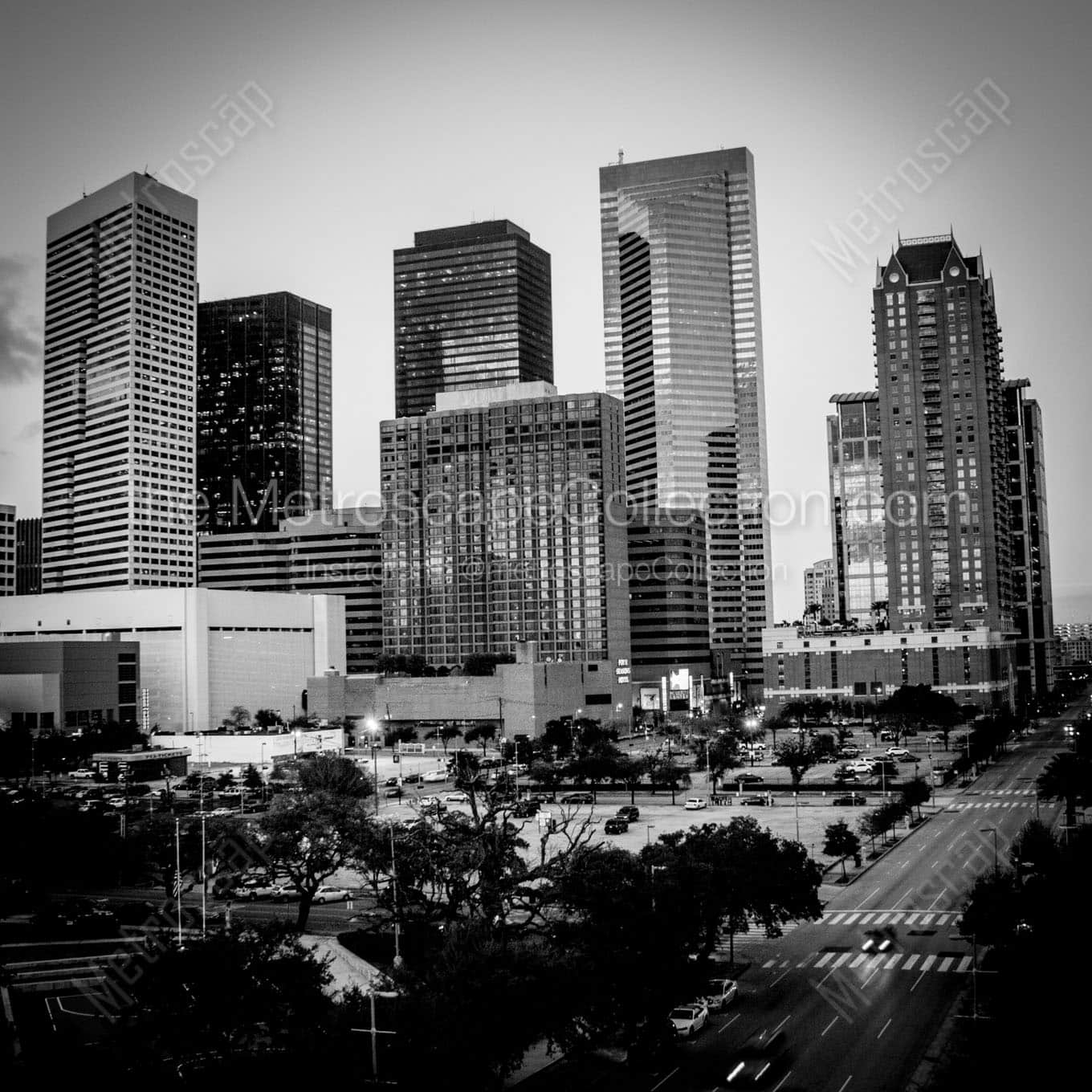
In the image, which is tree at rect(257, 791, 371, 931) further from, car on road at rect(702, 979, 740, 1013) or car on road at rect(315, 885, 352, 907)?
car on road at rect(702, 979, 740, 1013)

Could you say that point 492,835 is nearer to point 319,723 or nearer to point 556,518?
point 319,723

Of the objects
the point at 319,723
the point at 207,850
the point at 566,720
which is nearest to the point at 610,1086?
the point at 207,850

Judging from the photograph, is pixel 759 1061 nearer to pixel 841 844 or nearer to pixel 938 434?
pixel 841 844

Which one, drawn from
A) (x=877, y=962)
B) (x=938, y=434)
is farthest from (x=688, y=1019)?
(x=938, y=434)

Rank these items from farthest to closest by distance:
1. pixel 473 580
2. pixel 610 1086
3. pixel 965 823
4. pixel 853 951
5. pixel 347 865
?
pixel 473 580 < pixel 965 823 < pixel 347 865 < pixel 853 951 < pixel 610 1086

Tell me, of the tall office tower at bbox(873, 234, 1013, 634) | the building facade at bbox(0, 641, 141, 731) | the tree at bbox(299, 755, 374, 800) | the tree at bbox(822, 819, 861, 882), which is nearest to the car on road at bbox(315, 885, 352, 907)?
the tree at bbox(299, 755, 374, 800)
